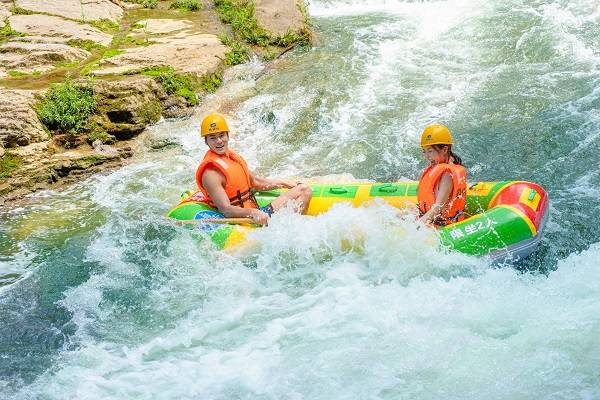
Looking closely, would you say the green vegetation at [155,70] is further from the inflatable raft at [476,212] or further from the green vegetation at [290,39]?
the inflatable raft at [476,212]

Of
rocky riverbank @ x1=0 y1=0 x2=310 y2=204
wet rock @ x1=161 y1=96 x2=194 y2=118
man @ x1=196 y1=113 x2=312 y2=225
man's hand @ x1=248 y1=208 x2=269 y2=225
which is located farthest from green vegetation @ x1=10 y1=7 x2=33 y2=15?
man's hand @ x1=248 y1=208 x2=269 y2=225

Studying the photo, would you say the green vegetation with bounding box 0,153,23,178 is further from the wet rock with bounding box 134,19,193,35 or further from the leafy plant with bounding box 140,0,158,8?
the leafy plant with bounding box 140,0,158,8

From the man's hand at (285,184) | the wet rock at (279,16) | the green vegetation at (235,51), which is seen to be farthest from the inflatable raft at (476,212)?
the wet rock at (279,16)

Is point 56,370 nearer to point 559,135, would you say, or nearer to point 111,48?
point 559,135

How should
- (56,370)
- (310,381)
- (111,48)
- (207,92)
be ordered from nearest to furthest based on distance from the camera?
(310,381) → (56,370) → (207,92) → (111,48)

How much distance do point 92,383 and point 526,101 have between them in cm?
692

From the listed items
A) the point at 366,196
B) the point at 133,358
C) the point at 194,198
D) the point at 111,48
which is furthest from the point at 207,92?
the point at 133,358

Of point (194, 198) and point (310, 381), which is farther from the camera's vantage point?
point (194, 198)

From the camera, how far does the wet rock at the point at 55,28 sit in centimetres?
1164

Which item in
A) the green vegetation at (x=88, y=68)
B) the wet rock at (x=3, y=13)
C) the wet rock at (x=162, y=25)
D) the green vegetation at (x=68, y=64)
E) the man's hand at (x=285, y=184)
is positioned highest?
the wet rock at (x=3, y=13)

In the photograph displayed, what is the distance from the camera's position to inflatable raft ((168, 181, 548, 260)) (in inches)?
230

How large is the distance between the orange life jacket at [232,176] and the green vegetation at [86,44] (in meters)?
5.71

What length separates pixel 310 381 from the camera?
482cm

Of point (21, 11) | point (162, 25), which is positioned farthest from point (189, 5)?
point (21, 11)
